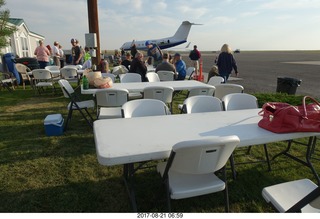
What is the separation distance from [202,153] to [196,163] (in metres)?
0.11

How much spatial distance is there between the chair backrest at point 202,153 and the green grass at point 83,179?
0.82 meters

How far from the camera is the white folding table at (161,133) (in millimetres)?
1646

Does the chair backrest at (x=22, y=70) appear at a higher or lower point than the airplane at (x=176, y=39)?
lower

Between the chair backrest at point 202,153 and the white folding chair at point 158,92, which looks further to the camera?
the white folding chair at point 158,92

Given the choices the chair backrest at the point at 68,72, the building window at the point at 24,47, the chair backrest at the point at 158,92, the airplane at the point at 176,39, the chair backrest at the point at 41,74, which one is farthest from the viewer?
the airplane at the point at 176,39

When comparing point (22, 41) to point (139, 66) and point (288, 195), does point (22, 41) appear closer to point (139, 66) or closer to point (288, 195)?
point (139, 66)

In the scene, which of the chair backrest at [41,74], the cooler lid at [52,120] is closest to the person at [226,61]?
the cooler lid at [52,120]

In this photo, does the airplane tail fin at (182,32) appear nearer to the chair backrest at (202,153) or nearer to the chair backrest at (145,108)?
the chair backrest at (145,108)

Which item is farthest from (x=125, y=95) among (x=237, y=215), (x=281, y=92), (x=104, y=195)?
(x=281, y=92)

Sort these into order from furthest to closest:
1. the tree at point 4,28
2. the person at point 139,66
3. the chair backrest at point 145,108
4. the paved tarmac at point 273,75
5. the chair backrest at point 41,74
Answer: the paved tarmac at point 273,75 → the chair backrest at point 41,74 → the person at point 139,66 → the tree at point 4,28 → the chair backrest at point 145,108

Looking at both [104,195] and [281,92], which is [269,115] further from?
[281,92]

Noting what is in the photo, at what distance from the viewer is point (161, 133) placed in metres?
2.02

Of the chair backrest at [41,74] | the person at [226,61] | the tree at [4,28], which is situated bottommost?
the chair backrest at [41,74]

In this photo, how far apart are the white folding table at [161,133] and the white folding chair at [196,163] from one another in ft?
0.45
